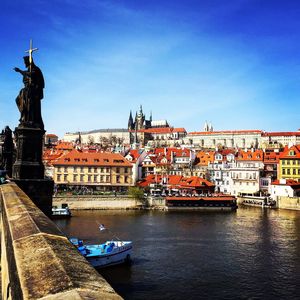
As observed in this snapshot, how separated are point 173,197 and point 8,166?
43.1m

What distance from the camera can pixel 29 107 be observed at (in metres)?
14.0

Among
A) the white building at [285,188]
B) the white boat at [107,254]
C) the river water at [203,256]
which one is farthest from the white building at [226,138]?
the white boat at [107,254]

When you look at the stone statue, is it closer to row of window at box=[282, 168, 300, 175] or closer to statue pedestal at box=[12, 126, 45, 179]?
statue pedestal at box=[12, 126, 45, 179]

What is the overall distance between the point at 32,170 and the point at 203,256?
755 inches

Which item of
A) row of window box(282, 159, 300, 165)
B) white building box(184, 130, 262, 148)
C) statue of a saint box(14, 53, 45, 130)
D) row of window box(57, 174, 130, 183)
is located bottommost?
row of window box(57, 174, 130, 183)

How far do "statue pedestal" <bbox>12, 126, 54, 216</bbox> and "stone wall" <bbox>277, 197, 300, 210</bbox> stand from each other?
5934 centimetres

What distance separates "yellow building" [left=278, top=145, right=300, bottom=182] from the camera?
76.5 metres

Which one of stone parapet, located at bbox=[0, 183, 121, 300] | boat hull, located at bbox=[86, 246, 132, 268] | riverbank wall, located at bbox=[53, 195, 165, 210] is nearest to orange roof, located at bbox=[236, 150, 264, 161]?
riverbank wall, located at bbox=[53, 195, 165, 210]

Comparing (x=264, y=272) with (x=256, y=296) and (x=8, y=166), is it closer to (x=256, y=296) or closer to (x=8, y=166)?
(x=256, y=296)

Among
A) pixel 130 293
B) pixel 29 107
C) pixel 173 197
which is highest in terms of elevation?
pixel 29 107

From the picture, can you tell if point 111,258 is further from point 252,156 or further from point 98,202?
point 252,156

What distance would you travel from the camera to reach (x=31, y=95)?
46.1 feet

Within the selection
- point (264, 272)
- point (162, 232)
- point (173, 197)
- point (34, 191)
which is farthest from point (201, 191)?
point (34, 191)

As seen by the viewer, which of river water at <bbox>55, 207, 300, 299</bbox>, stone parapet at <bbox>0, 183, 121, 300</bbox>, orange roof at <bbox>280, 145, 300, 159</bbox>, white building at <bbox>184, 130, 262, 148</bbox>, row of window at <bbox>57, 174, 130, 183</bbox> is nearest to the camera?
stone parapet at <bbox>0, 183, 121, 300</bbox>
